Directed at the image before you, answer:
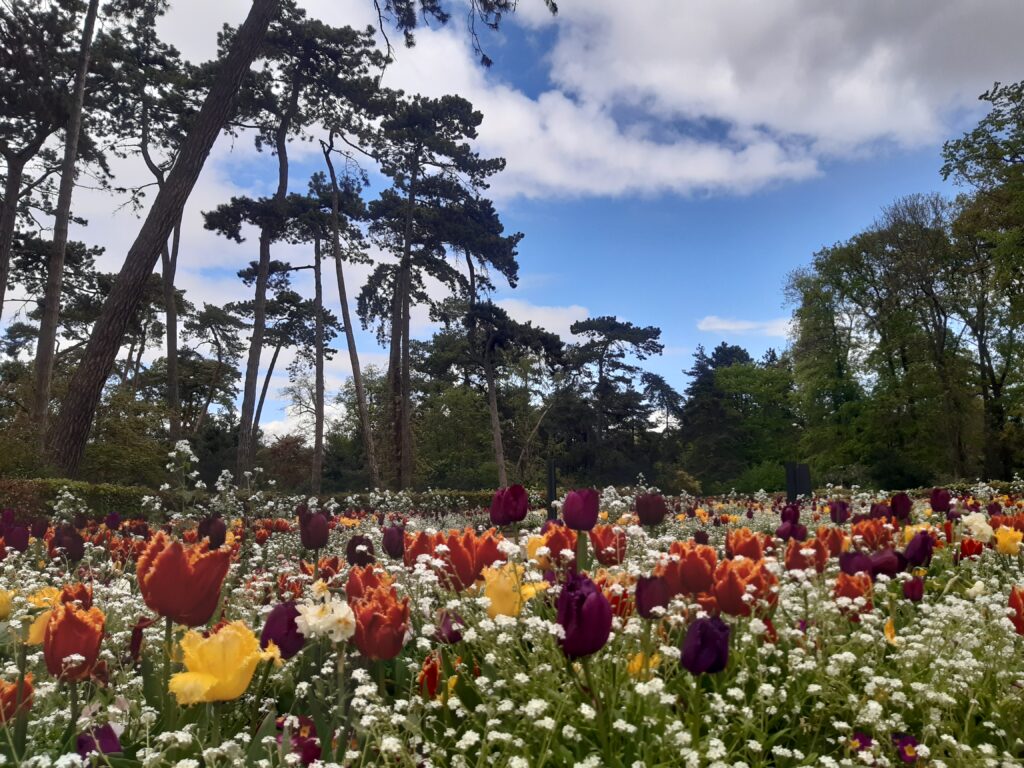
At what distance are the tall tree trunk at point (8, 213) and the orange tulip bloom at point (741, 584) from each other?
798 inches

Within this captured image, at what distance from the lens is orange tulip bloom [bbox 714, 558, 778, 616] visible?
2.21m

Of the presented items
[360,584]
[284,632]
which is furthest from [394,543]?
[284,632]

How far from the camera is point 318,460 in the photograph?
28.4 metres

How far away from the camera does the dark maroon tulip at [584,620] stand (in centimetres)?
167

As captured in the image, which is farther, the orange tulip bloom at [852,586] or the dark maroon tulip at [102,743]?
the orange tulip bloom at [852,586]

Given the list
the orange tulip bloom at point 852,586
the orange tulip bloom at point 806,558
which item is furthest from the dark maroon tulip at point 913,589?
the orange tulip bloom at point 806,558

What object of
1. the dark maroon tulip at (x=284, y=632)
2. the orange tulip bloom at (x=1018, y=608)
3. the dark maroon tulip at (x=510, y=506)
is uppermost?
the dark maroon tulip at (x=510, y=506)

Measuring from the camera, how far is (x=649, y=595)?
2029 millimetres

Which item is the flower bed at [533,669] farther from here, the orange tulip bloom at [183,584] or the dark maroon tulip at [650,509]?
the dark maroon tulip at [650,509]

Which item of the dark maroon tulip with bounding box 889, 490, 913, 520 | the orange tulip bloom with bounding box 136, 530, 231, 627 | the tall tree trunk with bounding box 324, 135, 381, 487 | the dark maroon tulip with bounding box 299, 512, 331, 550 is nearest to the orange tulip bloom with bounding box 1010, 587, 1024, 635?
the dark maroon tulip with bounding box 889, 490, 913, 520

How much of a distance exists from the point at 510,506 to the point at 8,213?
21.8 m

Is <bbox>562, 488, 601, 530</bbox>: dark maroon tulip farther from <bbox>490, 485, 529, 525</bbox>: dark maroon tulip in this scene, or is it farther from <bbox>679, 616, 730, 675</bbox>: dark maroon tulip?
<bbox>679, 616, 730, 675</bbox>: dark maroon tulip

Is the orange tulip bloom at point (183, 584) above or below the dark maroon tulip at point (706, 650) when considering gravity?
above

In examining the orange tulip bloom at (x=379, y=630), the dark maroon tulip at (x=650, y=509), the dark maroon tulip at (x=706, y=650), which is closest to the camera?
the dark maroon tulip at (x=706, y=650)
